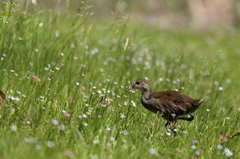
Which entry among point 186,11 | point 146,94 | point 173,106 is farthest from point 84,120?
point 186,11

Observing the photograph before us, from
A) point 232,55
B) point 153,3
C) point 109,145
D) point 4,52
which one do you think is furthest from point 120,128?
point 153,3

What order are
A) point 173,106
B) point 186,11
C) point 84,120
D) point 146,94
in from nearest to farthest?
point 84,120, point 173,106, point 146,94, point 186,11

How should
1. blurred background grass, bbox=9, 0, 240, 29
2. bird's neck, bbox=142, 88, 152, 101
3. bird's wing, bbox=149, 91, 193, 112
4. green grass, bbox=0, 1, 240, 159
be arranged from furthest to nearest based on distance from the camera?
blurred background grass, bbox=9, 0, 240, 29 < bird's neck, bbox=142, 88, 152, 101 < bird's wing, bbox=149, 91, 193, 112 < green grass, bbox=0, 1, 240, 159

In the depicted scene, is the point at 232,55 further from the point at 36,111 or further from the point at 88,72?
the point at 36,111

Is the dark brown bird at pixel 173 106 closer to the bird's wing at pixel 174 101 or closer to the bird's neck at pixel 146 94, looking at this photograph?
the bird's wing at pixel 174 101

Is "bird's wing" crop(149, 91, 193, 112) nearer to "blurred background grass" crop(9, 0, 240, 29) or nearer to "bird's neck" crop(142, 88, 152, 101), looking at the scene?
"bird's neck" crop(142, 88, 152, 101)

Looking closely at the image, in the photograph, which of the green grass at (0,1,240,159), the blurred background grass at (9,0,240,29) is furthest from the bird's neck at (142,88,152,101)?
the blurred background grass at (9,0,240,29)

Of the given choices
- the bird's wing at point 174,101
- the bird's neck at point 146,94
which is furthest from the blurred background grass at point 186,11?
the bird's wing at point 174,101

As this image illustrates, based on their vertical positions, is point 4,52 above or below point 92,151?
above

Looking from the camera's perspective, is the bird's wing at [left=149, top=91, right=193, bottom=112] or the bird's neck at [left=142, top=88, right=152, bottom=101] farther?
the bird's neck at [left=142, top=88, right=152, bottom=101]

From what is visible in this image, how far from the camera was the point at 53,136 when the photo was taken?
14.0ft

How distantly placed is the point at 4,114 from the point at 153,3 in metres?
18.7

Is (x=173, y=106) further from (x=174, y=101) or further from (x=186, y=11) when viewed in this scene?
(x=186, y=11)

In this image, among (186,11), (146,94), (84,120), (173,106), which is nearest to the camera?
(84,120)
